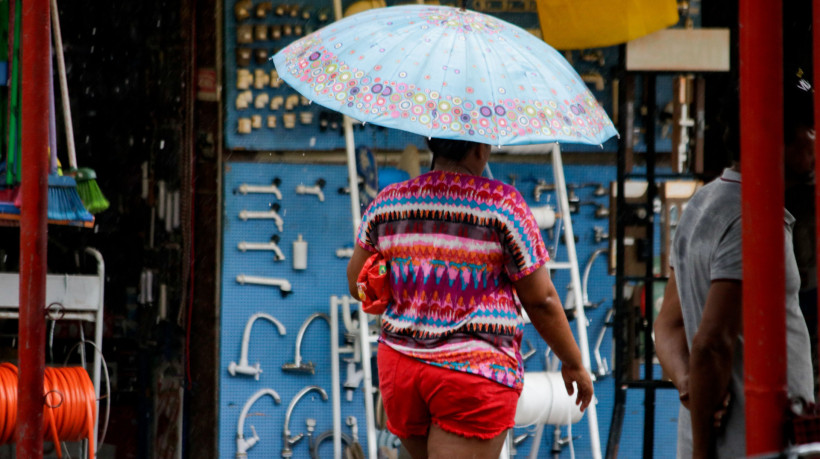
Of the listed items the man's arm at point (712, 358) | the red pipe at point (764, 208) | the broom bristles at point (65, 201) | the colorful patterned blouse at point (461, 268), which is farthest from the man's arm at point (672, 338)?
the broom bristles at point (65, 201)

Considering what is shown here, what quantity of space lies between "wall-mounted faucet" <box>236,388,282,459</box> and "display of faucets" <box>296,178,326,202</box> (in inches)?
49.2

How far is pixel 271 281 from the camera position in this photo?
6391mm

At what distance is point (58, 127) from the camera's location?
6.51 m

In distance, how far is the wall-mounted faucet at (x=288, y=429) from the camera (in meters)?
6.35

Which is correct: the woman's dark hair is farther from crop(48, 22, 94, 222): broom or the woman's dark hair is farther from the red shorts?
crop(48, 22, 94, 222): broom

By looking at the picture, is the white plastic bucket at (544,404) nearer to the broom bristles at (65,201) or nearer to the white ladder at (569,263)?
the white ladder at (569,263)

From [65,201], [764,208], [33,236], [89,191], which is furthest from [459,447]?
[89,191]

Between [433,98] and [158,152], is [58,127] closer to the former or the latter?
[158,152]

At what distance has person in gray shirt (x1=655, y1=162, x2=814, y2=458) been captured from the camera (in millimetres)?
2729

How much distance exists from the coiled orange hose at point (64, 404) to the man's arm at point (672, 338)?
10.0ft

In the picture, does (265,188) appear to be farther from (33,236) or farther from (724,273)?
(724,273)

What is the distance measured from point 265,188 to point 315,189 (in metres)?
0.31

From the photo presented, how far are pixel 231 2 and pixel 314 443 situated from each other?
2.79 metres

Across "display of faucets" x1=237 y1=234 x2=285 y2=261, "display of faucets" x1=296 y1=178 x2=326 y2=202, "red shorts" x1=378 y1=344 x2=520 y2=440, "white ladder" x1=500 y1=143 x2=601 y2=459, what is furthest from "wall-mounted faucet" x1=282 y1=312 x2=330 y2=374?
"red shorts" x1=378 y1=344 x2=520 y2=440
